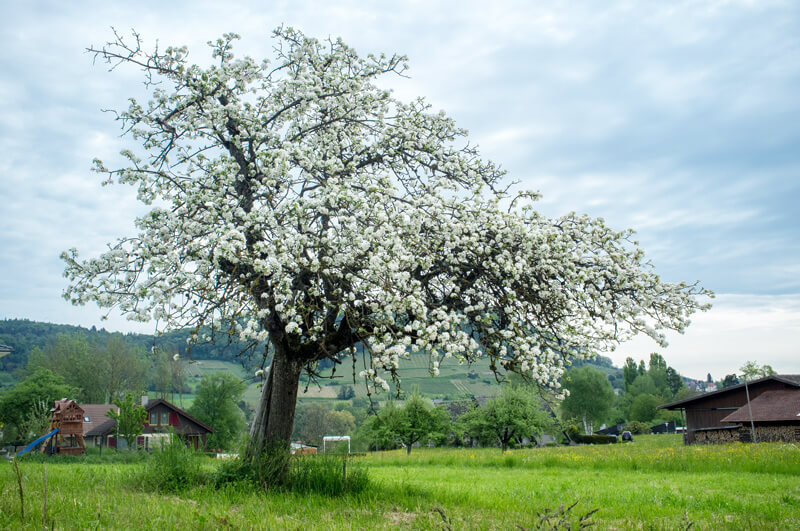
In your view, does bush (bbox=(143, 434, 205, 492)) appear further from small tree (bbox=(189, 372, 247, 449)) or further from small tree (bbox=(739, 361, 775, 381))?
small tree (bbox=(739, 361, 775, 381))

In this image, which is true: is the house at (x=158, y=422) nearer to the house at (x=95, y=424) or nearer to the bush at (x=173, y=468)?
the house at (x=95, y=424)

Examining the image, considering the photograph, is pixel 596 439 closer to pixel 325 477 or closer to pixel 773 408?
pixel 773 408

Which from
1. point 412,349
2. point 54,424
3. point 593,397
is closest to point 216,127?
point 412,349

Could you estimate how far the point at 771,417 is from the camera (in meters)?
36.1

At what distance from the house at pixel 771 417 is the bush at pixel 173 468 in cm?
3413

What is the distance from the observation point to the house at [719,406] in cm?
4116

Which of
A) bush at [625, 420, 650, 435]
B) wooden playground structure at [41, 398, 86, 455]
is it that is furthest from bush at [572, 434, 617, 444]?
wooden playground structure at [41, 398, 86, 455]

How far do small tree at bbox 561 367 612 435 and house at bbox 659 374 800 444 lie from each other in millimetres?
42353

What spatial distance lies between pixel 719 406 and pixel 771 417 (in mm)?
8138

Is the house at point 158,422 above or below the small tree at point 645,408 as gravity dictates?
above

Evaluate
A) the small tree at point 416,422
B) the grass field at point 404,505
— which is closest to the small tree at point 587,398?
the small tree at point 416,422

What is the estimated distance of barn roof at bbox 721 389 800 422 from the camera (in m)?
35.8

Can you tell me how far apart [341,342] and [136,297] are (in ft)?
12.9

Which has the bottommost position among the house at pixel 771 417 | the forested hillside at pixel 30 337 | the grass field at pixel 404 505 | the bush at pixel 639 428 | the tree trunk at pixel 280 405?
the bush at pixel 639 428
